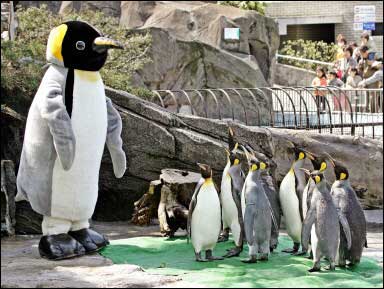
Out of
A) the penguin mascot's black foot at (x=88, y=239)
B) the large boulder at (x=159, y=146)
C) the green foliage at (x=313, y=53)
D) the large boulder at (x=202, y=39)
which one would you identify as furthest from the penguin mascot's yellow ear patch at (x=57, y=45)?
the green foliage at (x=313, y=53)

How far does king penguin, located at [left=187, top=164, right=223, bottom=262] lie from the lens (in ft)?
19.2

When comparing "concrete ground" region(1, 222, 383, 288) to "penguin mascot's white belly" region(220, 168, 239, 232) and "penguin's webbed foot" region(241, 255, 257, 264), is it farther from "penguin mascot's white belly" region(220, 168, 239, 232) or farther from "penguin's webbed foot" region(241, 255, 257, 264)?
"penguin mascot's white belly" region(220, 168, 239, 232)

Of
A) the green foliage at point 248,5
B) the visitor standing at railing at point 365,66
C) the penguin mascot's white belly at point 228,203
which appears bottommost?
the penguin mascot's white belly at point 228,203

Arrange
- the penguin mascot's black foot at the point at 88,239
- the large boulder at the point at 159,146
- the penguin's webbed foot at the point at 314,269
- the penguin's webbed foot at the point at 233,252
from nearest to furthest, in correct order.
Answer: the penguin's webbed foot at the point at 314,269
the penguin mascot's black foot at the point at 88,239
the penguin's webbed foot at the point at 233,252
the large boulder at the point at 159,146

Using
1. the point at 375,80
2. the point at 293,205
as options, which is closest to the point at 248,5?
the point at 375,80

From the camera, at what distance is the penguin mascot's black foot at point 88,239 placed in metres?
5.85

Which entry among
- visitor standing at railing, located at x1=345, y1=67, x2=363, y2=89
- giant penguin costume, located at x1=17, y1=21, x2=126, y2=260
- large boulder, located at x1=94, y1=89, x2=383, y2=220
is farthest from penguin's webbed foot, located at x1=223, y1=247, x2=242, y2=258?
visitor standing at railing, located at x1=345, y1=67, x2=363, y2=89

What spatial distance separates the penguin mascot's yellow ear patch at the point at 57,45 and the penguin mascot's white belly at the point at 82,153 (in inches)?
6.7

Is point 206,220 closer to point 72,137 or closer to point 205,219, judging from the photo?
point 205,219

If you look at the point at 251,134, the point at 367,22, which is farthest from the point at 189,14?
the point at 251,134

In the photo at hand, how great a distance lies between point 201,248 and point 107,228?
1827 millimetres

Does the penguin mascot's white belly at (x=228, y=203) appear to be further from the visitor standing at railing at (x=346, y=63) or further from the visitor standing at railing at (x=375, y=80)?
the visitor standing at railing at (x=346, y=63)

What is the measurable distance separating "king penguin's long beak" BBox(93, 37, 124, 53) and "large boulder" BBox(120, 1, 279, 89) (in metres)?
7.81

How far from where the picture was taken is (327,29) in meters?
25.1
